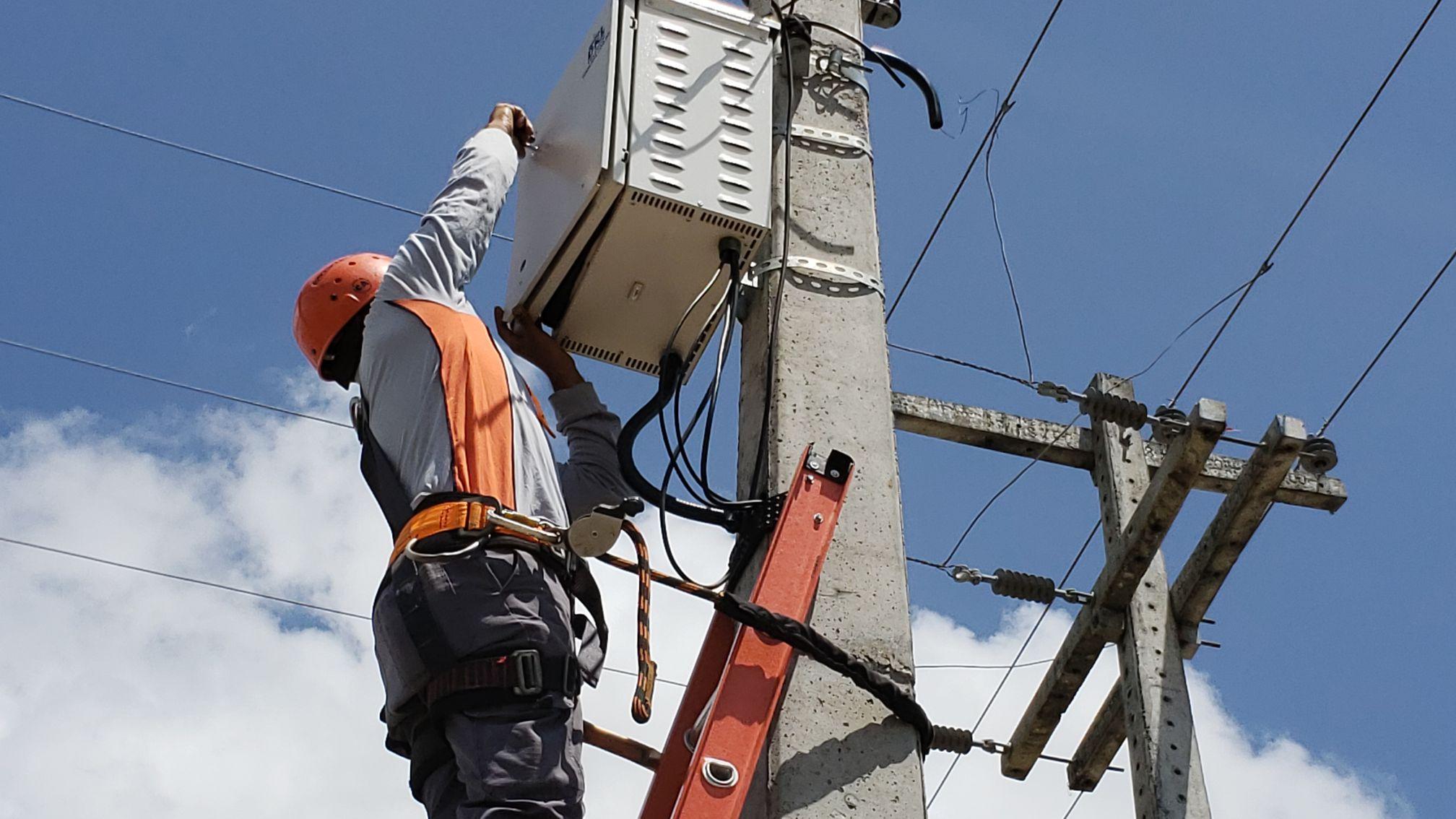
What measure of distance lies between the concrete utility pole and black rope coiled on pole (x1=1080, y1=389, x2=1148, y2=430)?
364 cm

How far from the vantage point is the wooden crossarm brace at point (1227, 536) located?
6992 mm

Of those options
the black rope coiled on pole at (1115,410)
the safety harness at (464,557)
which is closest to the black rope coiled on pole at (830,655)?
the safety harness at (464,557)

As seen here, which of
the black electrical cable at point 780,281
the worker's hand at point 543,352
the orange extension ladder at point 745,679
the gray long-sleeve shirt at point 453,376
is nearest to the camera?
the orange extension ladder at point 745,679

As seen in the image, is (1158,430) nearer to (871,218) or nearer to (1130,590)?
(1130,590)

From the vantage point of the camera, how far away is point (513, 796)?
9.68ft

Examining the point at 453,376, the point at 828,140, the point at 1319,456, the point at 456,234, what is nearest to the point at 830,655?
the point at 453,376

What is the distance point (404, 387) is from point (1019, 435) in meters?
5.09

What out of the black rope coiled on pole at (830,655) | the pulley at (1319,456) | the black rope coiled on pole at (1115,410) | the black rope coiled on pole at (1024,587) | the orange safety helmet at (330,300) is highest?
the black rope coiled on pole at (830,655)

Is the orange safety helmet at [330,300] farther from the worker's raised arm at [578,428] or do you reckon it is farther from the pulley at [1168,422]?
the pulley at [1168,422]

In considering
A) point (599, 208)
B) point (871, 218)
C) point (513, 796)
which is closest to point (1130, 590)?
point (871, 218)

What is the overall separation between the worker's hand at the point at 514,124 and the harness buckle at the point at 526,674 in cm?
148

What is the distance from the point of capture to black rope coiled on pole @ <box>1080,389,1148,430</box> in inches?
302

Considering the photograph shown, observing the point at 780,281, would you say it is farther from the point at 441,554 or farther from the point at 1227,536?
the point at 1227,536

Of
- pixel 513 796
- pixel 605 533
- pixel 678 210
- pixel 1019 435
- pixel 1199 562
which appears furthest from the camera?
pixel 1019 435
